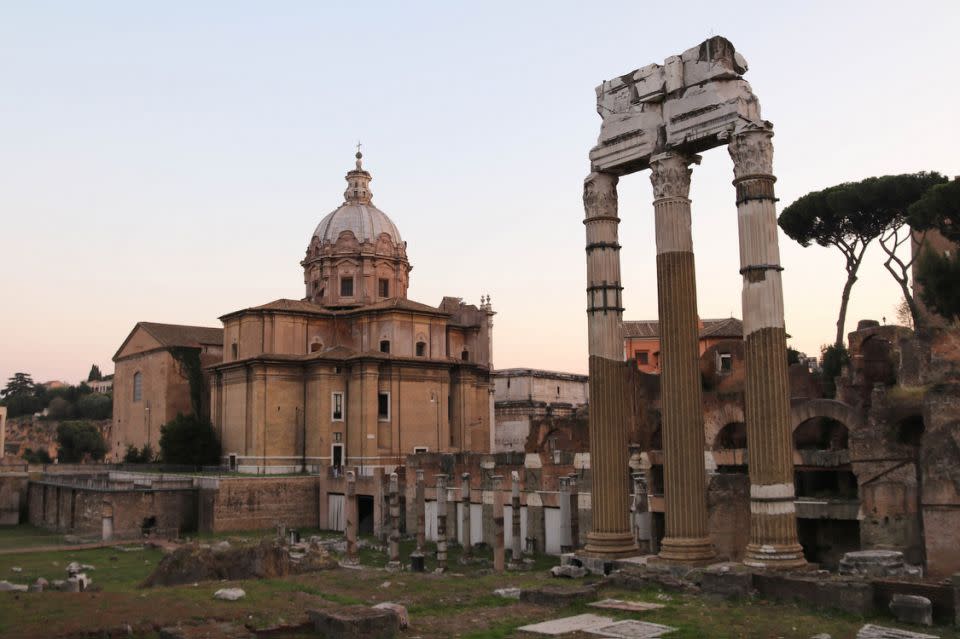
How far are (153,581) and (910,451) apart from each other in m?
15.7

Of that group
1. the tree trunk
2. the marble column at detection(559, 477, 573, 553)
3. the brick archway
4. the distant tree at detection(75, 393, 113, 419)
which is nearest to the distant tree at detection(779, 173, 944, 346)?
the tree trunk

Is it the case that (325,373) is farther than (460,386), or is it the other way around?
(460,386)

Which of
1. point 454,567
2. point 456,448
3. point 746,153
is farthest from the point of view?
point 456,448

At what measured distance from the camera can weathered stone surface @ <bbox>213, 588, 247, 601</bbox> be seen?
1354 centimetres

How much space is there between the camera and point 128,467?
43.1 meters

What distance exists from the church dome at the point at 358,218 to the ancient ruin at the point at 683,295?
3141cm

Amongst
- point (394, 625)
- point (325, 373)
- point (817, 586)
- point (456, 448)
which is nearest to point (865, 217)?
point (456, 448)

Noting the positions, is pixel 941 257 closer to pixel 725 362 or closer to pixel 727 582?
pixel 725 362

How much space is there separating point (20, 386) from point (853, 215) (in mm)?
103863

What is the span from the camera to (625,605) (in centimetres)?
1140

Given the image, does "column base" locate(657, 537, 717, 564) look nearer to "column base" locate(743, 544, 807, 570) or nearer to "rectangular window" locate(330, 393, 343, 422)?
"column base" locate(743, 544, 807, 570)

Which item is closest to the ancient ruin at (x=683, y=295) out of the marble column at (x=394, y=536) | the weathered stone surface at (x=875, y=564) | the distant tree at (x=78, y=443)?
the weathered stone surface at (x=875, y=564)

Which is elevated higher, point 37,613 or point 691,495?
point 691,495

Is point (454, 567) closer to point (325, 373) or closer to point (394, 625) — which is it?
point (394, 625)
